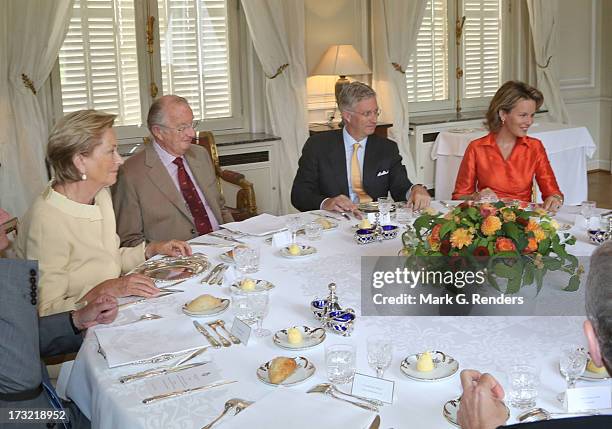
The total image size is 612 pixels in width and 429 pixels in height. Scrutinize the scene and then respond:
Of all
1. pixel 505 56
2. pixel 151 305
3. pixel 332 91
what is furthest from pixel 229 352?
pixel 505 56

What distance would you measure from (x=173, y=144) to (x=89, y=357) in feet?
5.52

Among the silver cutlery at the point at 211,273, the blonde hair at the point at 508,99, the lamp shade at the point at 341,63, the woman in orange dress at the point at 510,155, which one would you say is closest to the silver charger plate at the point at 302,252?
the silver cutlery at the point at 211,273

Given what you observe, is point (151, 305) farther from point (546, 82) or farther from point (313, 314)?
point (546, 82)

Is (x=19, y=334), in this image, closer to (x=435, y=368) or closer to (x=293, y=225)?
(x=435, y=368)

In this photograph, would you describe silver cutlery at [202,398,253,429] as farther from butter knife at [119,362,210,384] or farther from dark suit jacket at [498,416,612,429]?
dark suit jacket at [498,416,612,429]

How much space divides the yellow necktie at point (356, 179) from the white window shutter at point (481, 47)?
3.84 m

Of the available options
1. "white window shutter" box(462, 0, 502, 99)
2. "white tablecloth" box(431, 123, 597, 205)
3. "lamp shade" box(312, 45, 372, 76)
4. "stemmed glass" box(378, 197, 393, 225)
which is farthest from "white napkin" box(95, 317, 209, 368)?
"white window shutter" box(462, 0, 502, 99)

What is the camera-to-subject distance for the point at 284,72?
6.22 meters

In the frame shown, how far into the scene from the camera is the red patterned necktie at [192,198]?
361 centimetres

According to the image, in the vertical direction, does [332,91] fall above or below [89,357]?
above

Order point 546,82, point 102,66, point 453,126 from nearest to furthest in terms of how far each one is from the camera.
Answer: point 102,66 < point 453,126 < point 546,82

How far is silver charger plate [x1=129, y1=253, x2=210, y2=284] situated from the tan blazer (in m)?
0.67

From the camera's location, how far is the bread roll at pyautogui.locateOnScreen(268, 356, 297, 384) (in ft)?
5.84

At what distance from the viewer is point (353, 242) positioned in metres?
2.99
